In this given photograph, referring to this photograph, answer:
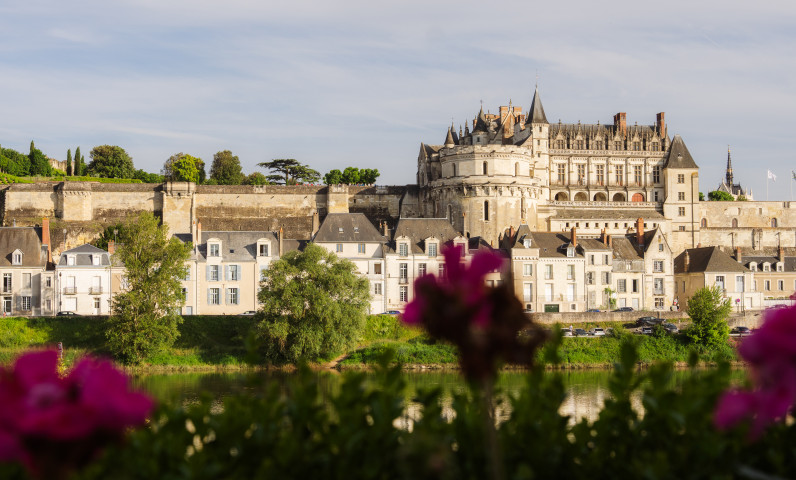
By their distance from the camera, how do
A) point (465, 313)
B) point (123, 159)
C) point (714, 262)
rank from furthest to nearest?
point (123, 159), point (714, 262), point (465, 313)

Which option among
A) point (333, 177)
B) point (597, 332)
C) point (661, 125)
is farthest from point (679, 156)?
point (597, 332)

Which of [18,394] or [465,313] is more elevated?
[465,313]

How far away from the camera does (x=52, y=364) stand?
470 centimetres

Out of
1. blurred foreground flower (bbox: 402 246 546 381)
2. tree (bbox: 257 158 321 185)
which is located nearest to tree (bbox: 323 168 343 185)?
tree (bbox: 257 158 321 185)

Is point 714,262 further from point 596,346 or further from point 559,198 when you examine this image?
point 559,198

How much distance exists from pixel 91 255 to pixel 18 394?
124 ft

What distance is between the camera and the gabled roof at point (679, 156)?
220 feet

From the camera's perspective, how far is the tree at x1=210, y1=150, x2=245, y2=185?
273ft

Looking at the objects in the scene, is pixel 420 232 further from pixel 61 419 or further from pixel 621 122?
pixel 61 419

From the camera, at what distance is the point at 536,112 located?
65.5 metres

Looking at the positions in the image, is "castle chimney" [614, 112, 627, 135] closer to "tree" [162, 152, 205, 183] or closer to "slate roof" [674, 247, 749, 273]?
"slate roof" [674, 247, 749, 273]

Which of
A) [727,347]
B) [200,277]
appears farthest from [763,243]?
[200,277]

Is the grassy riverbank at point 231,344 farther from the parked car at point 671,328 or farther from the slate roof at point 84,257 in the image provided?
the slate roof at point 84,257

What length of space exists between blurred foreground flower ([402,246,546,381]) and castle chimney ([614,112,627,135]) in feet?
222
